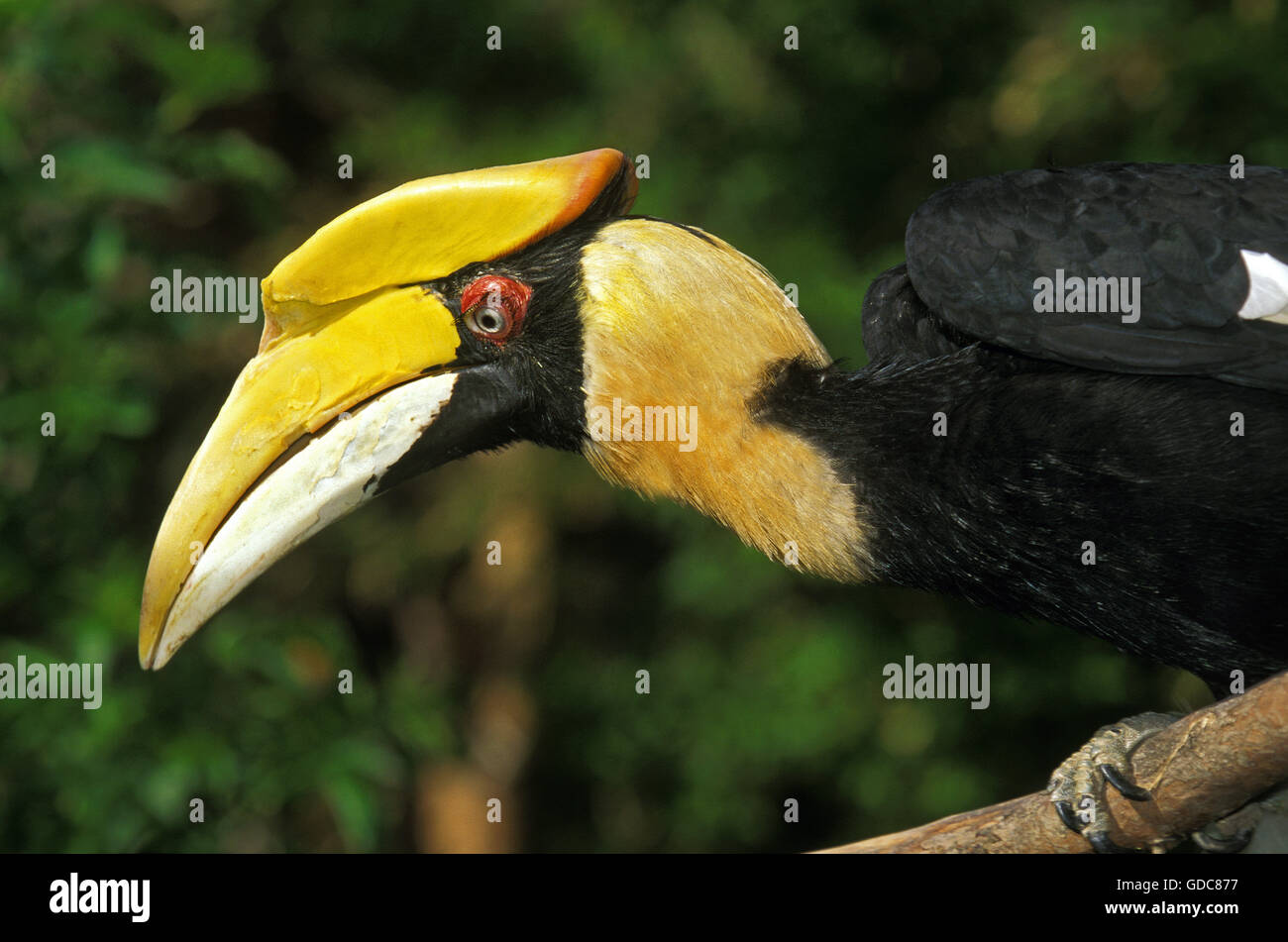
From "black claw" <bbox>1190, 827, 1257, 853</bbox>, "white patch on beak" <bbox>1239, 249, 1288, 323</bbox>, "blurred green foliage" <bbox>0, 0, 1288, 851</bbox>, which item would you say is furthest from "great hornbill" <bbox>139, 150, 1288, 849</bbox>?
"blurred green foliage" <bbox>0, 0, 1288, 851</bbox>

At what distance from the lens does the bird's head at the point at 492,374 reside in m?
2.36

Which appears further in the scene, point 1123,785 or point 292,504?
point 292,504

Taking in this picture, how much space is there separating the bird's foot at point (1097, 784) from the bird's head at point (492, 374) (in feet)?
1.62

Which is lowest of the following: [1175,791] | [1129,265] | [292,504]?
[1175,791]

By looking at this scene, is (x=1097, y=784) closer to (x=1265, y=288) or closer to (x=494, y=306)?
(x=1265, y=288)

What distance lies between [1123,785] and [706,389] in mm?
928

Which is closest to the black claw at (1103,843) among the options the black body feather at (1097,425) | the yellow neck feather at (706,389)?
the black body feather at (1097,425)

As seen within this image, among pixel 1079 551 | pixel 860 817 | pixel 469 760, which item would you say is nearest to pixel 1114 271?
pixel 1079 551

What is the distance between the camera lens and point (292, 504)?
2.34 m

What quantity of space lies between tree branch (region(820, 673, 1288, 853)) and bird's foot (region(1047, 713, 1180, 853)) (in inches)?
0.6

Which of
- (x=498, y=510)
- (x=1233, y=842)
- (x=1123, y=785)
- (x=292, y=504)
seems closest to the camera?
(x=1123, y=785)

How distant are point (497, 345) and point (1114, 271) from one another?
1.05 m

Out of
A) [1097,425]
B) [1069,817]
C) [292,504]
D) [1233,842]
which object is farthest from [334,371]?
[1233,842]

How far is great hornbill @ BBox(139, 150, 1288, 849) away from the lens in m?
2.26
